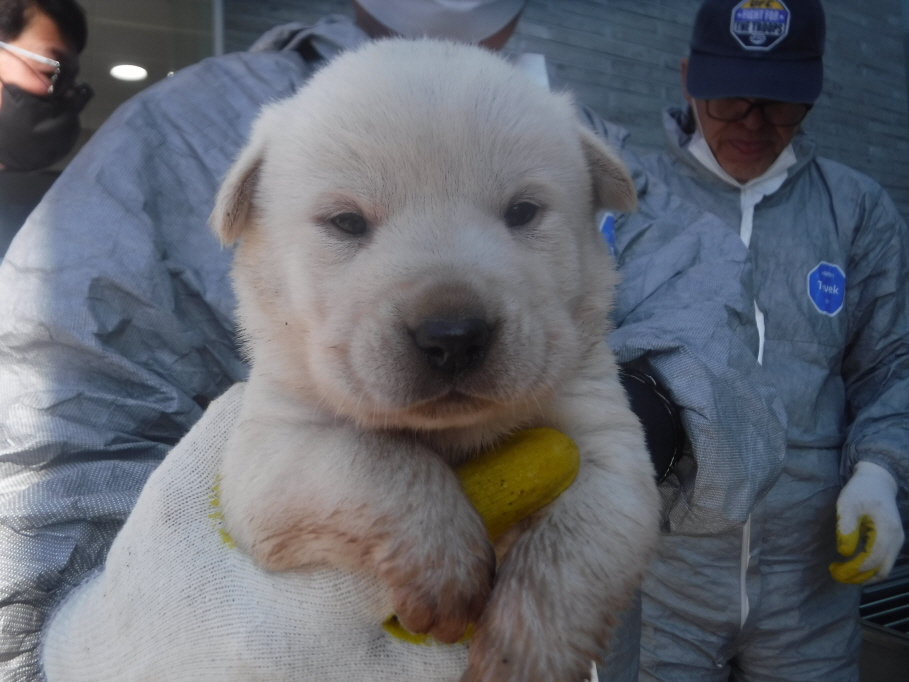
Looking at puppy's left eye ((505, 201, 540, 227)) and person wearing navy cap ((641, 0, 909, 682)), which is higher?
puppy's left eye ((505, 201, 540, 227))

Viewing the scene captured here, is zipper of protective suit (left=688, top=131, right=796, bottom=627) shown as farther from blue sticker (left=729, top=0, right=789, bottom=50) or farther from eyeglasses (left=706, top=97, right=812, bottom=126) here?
blue sticker (left=729, top=0, right=789, bottom=50)

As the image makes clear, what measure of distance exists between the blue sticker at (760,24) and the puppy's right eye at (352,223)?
2544 millimetres

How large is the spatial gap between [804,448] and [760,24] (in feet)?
6.29

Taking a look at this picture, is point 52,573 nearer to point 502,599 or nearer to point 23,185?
point 502,599

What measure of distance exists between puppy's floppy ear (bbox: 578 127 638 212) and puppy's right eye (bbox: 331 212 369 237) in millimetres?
598

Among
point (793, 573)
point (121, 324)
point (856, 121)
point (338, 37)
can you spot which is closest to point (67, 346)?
point (121, 324)

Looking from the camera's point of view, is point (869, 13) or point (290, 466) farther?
point (869, 13)

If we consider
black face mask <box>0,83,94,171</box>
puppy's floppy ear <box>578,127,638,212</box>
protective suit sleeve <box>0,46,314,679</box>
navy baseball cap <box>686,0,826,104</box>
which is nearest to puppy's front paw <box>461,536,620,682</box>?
puppy's floppy ear <box>578,127,638,212</box>

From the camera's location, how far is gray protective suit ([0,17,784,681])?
5.10ft

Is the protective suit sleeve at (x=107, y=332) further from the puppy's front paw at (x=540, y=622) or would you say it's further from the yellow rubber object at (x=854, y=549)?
the yellow rubber object at (x=854, y=549)

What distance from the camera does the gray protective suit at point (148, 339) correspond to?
1554 millimetres

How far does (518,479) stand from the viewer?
125 cm

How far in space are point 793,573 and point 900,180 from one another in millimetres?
3917

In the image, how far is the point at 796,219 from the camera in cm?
325
